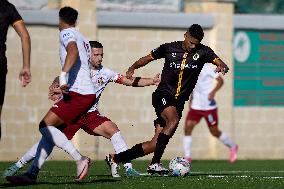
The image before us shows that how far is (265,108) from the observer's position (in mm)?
28469

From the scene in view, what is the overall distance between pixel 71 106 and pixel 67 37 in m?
0.80

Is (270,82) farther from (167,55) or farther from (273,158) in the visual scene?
(167,55)

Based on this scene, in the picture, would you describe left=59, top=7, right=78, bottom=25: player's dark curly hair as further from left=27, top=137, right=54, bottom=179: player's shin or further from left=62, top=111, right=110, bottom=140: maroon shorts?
left=62, top=111, right=110, bottom=140: maroon shorts

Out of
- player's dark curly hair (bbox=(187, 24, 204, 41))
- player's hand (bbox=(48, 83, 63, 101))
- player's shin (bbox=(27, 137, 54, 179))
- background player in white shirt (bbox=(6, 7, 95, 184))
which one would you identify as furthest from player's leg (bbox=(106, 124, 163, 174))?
player's shin (bbox=(27, 137, 54, 179))

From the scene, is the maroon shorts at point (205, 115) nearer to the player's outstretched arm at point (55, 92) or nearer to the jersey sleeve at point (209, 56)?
the jersey sleeve at point (209, 56)

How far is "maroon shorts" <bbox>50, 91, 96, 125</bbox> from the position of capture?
1410 centimetres

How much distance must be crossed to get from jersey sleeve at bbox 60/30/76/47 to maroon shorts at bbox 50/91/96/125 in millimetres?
611

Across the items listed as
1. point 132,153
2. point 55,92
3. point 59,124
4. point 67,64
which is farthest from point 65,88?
point 132,153

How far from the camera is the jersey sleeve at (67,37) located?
551 inches

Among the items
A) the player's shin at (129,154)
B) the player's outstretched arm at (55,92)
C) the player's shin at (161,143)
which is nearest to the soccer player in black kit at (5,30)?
the player's outstretched arm at (55,92)

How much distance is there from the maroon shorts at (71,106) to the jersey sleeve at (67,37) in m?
0.61

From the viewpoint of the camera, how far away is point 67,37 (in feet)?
46.0

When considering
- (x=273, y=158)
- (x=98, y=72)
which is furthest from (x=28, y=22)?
(x=98, y=72)

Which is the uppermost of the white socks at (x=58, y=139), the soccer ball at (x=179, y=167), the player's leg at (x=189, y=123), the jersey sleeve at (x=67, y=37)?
the jersey sleeve at (x=67, y=37)
